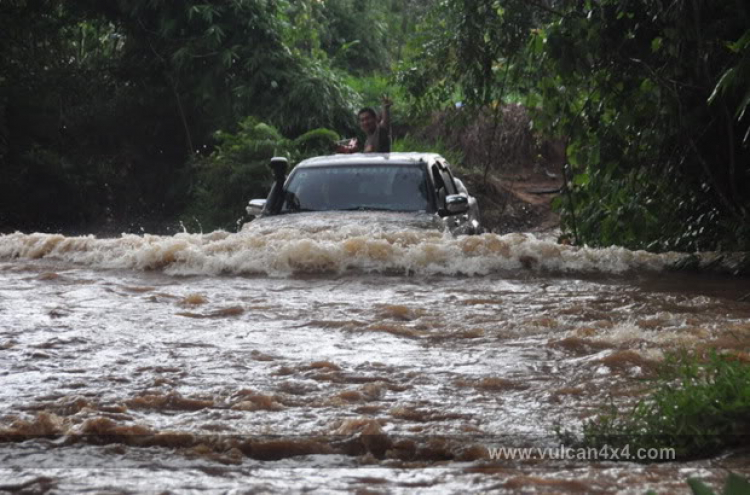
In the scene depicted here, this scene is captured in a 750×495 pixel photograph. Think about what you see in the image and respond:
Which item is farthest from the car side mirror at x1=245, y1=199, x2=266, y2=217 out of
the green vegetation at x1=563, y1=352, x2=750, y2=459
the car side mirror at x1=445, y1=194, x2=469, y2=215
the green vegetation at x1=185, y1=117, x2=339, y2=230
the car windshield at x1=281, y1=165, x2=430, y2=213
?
the green vegetation at x1=185, y1=117, x2=339, y2=230

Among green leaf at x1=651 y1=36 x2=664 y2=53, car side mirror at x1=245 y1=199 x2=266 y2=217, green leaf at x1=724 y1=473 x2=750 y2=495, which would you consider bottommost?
car side mirror at x1=245 y1=199 x2=266 y2=217

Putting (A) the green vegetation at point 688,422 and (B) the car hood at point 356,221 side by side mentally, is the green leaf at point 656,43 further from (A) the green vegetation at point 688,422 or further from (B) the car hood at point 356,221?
(A) the green vegetation at point 688,422

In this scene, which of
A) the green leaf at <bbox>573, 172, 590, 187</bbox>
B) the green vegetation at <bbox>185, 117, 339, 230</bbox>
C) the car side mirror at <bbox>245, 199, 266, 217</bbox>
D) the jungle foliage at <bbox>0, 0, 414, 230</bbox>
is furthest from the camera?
the jungle foliage at <bbox>0, 0, 414, 230</bbox>

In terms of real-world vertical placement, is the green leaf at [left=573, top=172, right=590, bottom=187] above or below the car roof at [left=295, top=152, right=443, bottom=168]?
below

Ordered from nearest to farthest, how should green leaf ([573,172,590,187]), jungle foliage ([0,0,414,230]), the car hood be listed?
1. the car hood
2. green leaf ([573,172,590,187])
3. jungle foliage ([0,0,414,230])

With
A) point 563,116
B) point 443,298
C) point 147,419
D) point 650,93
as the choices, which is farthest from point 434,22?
point 147,419

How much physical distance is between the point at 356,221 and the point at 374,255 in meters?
0.38

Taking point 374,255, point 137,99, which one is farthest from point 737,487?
point 137,99

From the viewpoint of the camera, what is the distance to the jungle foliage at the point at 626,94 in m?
8.78

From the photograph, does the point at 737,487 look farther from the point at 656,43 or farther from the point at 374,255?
the point at 656,43

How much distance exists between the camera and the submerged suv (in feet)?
31.7

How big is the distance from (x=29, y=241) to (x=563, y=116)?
18.9ft

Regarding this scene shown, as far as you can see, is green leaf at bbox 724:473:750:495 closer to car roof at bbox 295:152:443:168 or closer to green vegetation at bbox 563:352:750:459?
green vegetation at bbox 563:352:750:459

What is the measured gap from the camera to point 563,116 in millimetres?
10383
